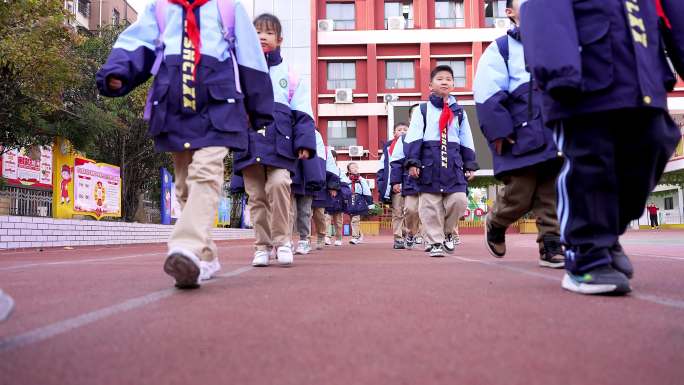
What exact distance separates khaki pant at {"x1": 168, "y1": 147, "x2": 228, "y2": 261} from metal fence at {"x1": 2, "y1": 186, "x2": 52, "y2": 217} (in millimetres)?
10385

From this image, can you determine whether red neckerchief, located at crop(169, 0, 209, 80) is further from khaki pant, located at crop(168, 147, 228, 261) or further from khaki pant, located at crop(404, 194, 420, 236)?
khaki pant, located at crop(404, 194, 420, 236)

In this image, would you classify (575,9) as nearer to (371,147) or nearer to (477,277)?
(477,277)

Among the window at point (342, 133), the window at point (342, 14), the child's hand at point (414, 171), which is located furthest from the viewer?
the window at point (342, 14)

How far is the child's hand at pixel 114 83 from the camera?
3.60m

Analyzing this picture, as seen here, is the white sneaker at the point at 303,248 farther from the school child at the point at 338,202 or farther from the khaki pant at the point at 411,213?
the school child at the point at 338,202

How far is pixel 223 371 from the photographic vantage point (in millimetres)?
1591

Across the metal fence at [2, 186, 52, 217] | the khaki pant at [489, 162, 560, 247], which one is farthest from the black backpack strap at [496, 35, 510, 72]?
the metal fence at [2, 186, 52, 217]

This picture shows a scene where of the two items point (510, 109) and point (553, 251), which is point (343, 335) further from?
point (553, 251)

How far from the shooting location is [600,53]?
9.57 ft

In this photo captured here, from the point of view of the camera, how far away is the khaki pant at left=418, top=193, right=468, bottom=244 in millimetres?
6855

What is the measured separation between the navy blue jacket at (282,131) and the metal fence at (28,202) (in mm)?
8816

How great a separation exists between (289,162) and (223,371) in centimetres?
392

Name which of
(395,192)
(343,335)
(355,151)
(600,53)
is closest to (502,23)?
(355,151)

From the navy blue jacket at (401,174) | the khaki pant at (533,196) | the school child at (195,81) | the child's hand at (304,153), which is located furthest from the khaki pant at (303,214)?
the school child at (195,81)
